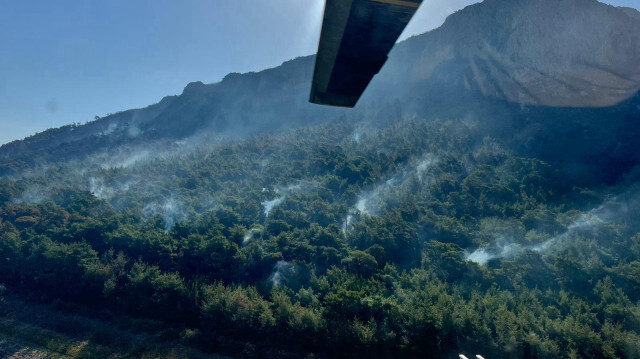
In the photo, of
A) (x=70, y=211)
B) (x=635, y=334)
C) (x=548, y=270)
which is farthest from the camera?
(x=70, y=211)

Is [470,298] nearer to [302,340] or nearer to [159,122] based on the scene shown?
[302,340]

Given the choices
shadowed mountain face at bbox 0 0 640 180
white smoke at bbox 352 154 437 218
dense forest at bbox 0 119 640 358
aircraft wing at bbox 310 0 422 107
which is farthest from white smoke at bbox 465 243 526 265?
aircraft wing at bbox 310 0 422 107

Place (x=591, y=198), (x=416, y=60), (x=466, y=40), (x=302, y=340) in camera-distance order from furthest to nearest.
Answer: (x=416, y=60), (x=466, y=40), (x=591, y=198), (x=302, y=340)

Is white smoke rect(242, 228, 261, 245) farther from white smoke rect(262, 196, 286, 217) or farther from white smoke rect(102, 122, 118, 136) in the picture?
white smoke rect(102, 122, 118, 136)

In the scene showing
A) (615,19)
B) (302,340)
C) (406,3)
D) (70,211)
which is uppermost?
(615,19)

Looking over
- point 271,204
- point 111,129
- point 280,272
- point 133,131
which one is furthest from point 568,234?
point 111,129

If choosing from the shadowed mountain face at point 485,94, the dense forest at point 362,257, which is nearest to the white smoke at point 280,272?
the dense forest at point 362,257

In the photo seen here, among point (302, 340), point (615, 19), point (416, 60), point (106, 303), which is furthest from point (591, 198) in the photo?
point (416, 60)

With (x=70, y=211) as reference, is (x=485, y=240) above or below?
below

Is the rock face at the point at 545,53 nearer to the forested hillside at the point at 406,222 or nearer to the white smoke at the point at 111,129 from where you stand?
the forested hillside at the point at 406,222
